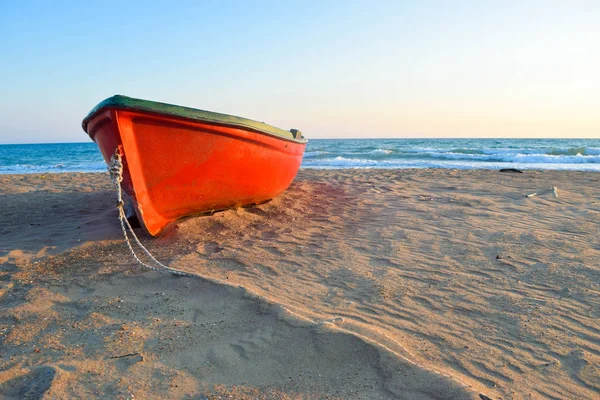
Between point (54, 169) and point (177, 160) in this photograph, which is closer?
point (177, 160)

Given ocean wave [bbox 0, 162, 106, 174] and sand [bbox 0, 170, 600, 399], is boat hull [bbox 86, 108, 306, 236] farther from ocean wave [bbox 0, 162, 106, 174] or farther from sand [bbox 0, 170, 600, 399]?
ocean wave [bbox 0, 162, 106, 174]

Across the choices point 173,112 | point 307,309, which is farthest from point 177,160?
point 307,309

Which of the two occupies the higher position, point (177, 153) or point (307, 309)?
point (177, 153)

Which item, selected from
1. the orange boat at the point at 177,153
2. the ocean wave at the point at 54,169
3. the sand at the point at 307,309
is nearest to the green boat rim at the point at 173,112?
the orange boat at the point at 177,153

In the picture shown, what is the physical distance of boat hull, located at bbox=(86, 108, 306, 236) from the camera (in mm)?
3771

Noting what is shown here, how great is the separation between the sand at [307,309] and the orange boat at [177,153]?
34 centimetres

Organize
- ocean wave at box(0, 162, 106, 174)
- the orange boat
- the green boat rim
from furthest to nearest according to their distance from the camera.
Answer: ocean wave at box(0, 162, 106, 174)
the orange boat
the green boat rim

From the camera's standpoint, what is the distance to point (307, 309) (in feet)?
8.81

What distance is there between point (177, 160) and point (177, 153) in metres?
0.07

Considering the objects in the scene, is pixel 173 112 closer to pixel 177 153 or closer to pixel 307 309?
pixel 177 153

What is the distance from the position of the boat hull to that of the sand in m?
0.31

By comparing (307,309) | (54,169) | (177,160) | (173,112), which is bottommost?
(54,169)

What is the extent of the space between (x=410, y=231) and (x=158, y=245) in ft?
8.82

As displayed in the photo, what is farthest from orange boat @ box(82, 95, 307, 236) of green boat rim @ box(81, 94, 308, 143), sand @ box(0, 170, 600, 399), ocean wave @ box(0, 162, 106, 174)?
ocean wave @ box(0, 162, 106, 174)
